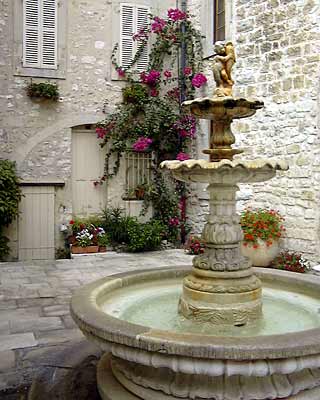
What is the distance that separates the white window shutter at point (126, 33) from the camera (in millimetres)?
9609

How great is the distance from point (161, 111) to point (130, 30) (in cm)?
179

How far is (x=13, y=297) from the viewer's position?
5699 mm

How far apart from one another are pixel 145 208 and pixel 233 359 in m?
7.55

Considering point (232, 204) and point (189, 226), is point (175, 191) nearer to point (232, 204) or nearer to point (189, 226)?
point (189, 226)

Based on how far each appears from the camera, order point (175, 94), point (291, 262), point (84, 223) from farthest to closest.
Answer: point (175, 94)
point (84, 223)
point (291, 262)

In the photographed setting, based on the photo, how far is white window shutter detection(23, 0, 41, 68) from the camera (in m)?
8.98

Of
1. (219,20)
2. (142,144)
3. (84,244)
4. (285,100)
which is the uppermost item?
(219,20)

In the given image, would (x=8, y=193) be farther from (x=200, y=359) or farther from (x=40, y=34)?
(x=200, y=359)

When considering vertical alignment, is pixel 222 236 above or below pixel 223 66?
below

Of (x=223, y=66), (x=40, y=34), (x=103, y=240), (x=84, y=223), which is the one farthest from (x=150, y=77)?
(x=223, y=66)

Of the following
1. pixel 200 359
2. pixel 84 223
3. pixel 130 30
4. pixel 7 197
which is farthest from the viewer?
pixel 130 30

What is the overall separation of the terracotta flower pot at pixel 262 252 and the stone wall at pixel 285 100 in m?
0.23

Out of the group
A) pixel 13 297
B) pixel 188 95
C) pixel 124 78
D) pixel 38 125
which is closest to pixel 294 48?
pixel 188 95

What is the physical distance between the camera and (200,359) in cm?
224
